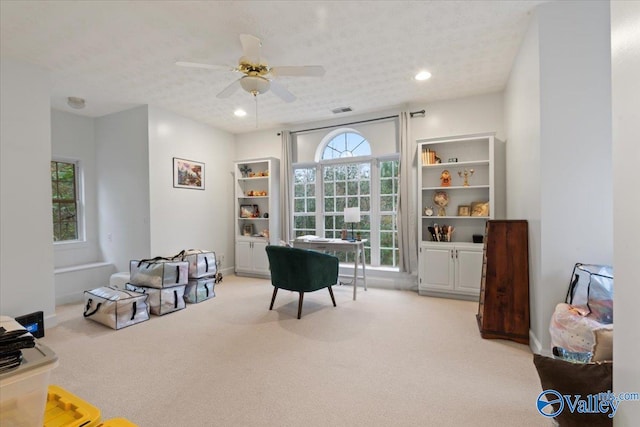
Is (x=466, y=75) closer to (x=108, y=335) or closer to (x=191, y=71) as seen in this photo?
(x=191, y=71)

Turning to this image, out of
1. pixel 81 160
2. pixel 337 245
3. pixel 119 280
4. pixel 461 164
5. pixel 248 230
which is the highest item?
pixel 81 160

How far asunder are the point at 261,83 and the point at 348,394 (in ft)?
8.54

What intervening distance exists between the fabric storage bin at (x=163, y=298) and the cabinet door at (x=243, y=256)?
1758 millimetres

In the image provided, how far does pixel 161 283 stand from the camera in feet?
11.9

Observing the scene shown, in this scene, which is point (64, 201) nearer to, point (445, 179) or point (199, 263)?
point (199, 263)

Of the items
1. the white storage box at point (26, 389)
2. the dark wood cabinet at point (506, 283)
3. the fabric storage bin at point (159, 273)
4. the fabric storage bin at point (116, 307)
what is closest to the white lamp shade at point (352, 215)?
the dark wood cabinet at point (506, 283)

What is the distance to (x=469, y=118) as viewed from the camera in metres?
4.22

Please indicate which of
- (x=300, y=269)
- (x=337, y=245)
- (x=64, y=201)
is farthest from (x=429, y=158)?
(x=64, y=201)

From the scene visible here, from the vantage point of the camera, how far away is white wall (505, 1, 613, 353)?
2.15 m

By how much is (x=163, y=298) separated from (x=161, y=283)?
0.19 meters

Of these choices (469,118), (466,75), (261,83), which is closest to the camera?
(261,83)

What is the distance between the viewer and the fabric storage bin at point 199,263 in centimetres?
411

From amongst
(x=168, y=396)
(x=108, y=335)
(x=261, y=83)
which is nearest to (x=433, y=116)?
(x=261, y=83)

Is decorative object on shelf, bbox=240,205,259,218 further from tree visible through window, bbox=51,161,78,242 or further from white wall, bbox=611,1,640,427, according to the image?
white wall, bbox=611,1,640,427
